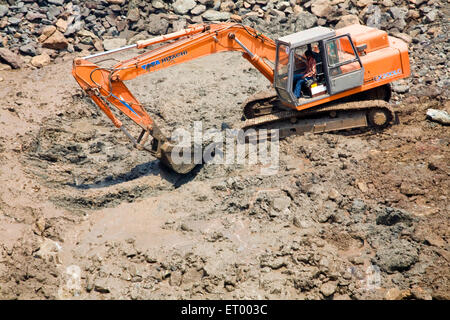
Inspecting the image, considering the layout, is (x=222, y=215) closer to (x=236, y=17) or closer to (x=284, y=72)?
(x=284, y=72)

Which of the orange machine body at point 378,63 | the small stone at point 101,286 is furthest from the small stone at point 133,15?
the small stone at point 101,286

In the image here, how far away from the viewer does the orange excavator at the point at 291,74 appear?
352 inches

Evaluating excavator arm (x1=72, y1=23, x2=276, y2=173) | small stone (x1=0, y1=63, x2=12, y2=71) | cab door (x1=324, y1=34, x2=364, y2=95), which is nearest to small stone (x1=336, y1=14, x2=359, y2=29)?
cab door (x1=324, y1=34, x2=364, y2=95)

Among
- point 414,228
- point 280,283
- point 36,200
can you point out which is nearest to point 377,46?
point 414,228

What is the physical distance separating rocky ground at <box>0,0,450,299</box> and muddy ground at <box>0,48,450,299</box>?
0.03 meters

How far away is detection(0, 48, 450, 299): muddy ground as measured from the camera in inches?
276

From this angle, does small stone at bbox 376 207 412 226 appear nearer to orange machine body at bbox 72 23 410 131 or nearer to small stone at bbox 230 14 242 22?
orange machine body at bbox 72 23 410 131

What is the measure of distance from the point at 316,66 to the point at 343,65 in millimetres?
549

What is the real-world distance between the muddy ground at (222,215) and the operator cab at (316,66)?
105 cm

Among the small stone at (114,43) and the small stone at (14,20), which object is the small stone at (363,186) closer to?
the small stone at (114,43)

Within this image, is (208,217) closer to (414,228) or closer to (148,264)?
(148,264)

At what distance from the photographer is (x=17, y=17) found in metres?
16.0

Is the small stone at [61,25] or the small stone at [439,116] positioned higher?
the small stone at [439,116]

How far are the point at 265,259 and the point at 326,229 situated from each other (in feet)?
4.23
